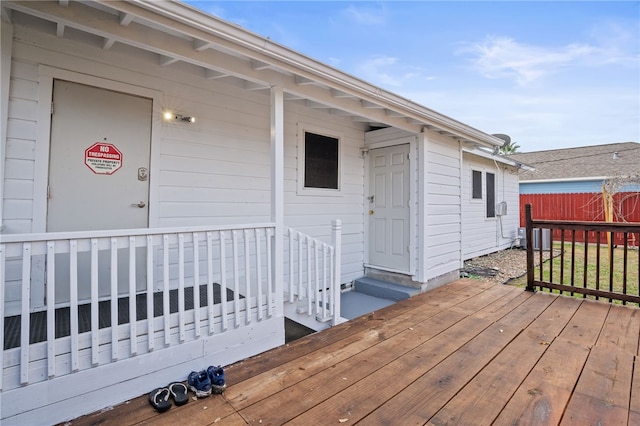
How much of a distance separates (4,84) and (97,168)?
0.79m

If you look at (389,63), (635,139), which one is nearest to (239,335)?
(389,63)

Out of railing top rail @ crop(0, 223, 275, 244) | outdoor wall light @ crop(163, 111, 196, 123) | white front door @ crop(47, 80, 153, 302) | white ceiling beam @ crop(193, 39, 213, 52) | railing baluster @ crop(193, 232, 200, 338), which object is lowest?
railing baluster @ crop(193, 232, 200, 338)

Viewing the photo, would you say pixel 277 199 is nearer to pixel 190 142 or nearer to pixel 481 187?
pixel 190 142

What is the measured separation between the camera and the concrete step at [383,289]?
14.0 ft

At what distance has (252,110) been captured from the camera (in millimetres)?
3648

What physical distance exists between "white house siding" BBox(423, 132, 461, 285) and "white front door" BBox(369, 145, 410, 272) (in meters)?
0.32

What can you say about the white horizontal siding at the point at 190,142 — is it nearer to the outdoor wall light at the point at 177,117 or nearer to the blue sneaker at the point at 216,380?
the outdoor wall light at the point at 177,117

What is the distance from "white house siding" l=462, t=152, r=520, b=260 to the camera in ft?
23.8

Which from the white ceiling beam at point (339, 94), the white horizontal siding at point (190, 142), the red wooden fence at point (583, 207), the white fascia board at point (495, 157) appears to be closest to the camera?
the white horizontal siding at point (190, 142)

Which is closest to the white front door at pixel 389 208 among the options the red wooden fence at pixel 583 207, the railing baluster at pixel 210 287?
the railing baluster at pixel 210 287

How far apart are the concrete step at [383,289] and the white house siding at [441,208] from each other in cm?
41

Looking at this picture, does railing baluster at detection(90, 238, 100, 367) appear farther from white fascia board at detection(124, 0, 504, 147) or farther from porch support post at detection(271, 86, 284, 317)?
white fascia board at detection(124, 0, 504, 147)

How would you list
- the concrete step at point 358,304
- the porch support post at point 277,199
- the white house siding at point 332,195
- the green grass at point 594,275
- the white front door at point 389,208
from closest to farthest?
the porch support post at point 277,199, the concrete step at point 358,304, the white house siding at point 332,195, the white front door at point 389,208, the green grass at point 594,275

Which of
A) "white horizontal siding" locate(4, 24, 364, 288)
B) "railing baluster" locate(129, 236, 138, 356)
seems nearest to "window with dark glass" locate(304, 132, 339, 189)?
"white horizontal siding" locate(4, 24, 364, 288)
